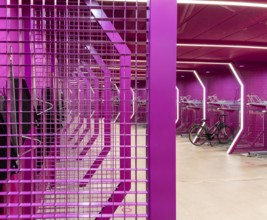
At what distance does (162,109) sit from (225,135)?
963 centimetres

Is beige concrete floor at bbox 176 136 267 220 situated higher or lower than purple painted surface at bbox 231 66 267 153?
lower

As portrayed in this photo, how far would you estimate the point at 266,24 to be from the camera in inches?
194

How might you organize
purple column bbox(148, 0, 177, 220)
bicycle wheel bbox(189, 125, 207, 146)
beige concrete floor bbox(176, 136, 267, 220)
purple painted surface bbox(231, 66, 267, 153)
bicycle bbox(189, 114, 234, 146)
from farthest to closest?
1. bicycle wheel bbox(189, 125, 207, 146)
2. bicycle bbox(189, 114, 234, 146)
3. purple painted surface bbox(231, 66, 267, 153)
4. beige concrete floor bbox(176, 136, 267, 220)
5. purple column bbox(148, 0, 177, 220)

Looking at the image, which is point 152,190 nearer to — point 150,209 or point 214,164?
point 150,209

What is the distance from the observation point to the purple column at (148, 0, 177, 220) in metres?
1.01

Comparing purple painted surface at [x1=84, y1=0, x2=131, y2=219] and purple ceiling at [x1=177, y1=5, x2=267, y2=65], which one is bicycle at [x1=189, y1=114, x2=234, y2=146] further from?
purple painted surface at [x1=84, y1=0, x2=131, y2=219]

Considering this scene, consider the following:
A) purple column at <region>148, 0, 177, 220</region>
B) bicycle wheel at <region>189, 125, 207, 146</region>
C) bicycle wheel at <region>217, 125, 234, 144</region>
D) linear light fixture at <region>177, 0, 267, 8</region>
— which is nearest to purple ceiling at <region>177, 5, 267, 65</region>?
linear light fixture at <region>177, 0, 267, 8</region>

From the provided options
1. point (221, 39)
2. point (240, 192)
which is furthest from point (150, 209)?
point (221, 39)

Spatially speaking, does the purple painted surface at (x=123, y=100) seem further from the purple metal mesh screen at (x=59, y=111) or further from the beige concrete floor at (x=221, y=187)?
the beige concrete floor at (x=221, y=187)

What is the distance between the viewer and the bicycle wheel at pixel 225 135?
33.2 feet

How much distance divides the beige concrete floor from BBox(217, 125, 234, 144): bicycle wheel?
1.78 meters

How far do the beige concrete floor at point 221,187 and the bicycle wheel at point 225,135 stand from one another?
1.78 meters

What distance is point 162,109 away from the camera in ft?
3.37

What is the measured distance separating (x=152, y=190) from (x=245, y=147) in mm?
8300
